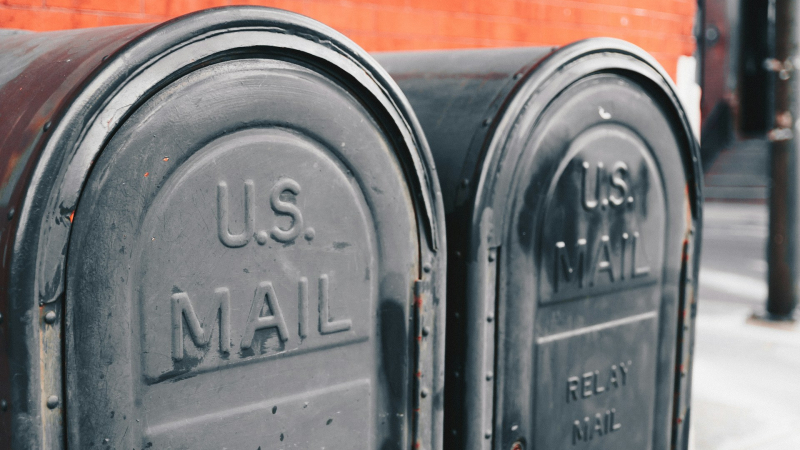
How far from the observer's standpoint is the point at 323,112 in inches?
56.7

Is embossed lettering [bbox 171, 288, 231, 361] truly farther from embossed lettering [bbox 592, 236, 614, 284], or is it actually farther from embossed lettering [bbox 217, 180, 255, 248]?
embossed lettering [bbox 592, 236, 614, 284]

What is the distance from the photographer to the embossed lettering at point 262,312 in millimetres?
1368

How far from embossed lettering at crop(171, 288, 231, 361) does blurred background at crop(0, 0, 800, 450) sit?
1241mm

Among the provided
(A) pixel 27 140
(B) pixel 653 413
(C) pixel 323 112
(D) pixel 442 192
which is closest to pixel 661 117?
(D) pixel 442 192

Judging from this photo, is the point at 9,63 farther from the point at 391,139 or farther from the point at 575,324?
the point at 575,324

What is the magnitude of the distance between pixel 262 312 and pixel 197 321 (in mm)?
130

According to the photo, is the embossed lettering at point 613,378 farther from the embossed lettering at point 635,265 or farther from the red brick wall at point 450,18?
the red brick wall at point 450,18

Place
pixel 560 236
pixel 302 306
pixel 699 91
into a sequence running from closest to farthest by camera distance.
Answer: pixel 302 306
pixel 560 236
pixel 699 91

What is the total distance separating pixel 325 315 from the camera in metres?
1.48

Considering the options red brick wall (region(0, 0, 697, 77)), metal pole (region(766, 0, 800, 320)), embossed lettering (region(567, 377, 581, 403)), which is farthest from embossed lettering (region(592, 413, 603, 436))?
metal pole (region(766, 0, 800, 320))

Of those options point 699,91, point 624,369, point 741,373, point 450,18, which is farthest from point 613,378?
point 741,373

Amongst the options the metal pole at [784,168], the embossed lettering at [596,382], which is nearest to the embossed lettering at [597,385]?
the embossed lettering at [596,382]

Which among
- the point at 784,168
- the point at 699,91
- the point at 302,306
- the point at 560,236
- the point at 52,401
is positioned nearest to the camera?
the point at 52,401

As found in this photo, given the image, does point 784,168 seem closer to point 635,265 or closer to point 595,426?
point 635,265
